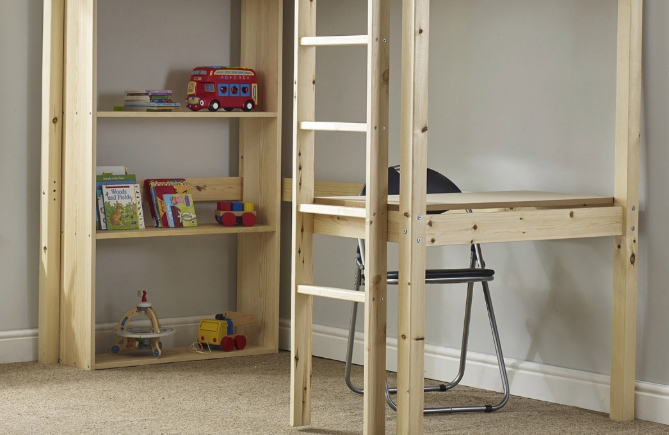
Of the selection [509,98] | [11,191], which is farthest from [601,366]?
[11,191]

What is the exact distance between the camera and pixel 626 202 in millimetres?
3166

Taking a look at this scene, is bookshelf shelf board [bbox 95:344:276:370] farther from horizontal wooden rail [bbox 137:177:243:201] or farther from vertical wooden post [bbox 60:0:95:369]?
horizontal wooden rail [bbox 137:177:243:201]

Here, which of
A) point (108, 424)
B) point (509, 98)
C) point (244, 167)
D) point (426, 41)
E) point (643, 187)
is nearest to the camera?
point (426, 41)

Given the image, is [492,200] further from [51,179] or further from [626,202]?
[51,179]

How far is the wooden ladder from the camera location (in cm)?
273

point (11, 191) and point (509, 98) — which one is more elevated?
point (509, 98)

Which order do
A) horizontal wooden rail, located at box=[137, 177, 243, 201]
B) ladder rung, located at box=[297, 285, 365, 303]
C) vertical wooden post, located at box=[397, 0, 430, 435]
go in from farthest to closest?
horizontal wooden rail, located at box=[137, 177, 243, 201], ladder rung, located at box=[297, 285, 365, 303], vertical wooden post, located at box=[397, 0, 430, 435]

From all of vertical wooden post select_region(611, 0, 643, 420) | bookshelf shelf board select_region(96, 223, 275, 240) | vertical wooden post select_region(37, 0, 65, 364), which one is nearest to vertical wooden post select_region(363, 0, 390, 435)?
vertical wooden post select_region(611, 0, 643, 420)

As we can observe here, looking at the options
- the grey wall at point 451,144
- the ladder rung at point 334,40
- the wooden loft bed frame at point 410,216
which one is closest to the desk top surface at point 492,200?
the wooden loft bed frame at point 410,216

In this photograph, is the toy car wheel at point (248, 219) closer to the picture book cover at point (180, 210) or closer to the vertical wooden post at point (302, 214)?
the picture book cover at point (180, 210)

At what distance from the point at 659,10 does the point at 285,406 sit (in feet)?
5.63

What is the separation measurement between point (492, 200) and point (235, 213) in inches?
61.7

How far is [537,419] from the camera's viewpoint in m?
3.18

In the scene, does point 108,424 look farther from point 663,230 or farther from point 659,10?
point 659,10
